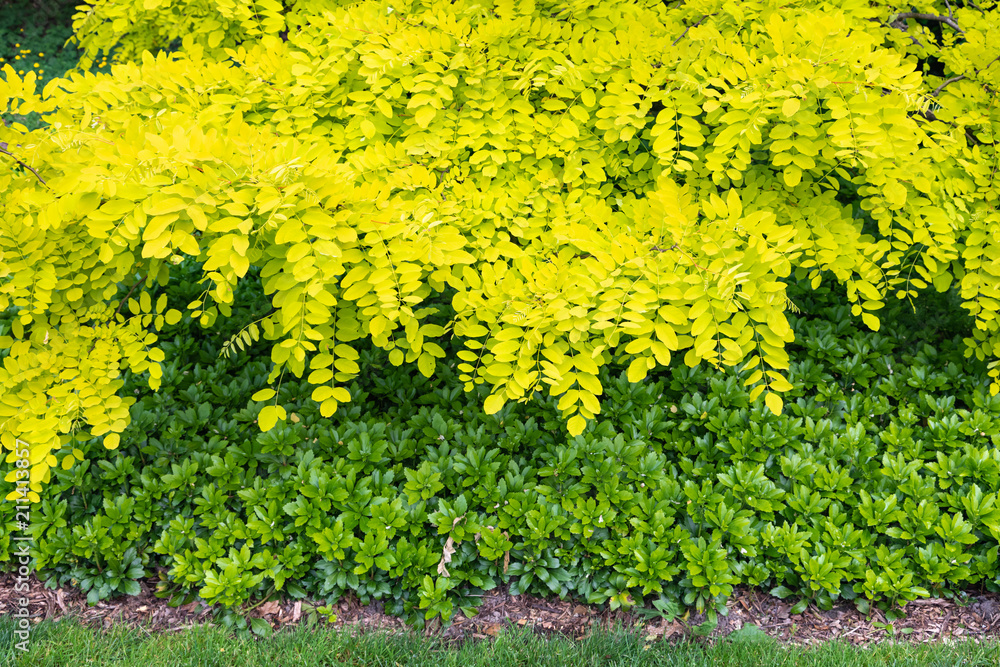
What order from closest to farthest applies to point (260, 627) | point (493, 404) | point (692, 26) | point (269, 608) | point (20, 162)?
point (493, 404), point (20, 162), point (260, 627), point (269, 608), point (692, 26)

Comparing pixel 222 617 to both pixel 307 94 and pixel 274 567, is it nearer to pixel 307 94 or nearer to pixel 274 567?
pixel 274 567

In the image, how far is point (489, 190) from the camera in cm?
267

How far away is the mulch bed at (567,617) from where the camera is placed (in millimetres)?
2695

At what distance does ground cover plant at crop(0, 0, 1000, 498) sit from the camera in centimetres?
210

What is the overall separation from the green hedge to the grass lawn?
0.56ft

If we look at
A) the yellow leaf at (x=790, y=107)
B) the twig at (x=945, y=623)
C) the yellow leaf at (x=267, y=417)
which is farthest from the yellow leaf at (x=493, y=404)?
the twig at (x=945, y=623)

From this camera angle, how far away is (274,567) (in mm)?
2746

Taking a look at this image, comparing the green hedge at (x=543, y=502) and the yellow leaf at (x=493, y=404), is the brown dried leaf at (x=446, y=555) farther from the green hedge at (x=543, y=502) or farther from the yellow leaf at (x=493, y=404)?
the yellow leaf at (x=493, y=404)

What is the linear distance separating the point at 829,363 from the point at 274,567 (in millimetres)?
2889

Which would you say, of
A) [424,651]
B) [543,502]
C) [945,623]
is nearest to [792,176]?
[543,502]

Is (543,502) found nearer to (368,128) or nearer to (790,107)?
(368,128)

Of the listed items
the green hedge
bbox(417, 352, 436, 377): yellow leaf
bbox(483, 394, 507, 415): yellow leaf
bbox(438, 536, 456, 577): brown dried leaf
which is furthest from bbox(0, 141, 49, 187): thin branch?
bbox(438, 536, 456, 577): brown dried leaf

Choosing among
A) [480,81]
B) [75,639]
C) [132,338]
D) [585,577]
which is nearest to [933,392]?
[585,577]

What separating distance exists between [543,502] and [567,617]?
0.46 meters
